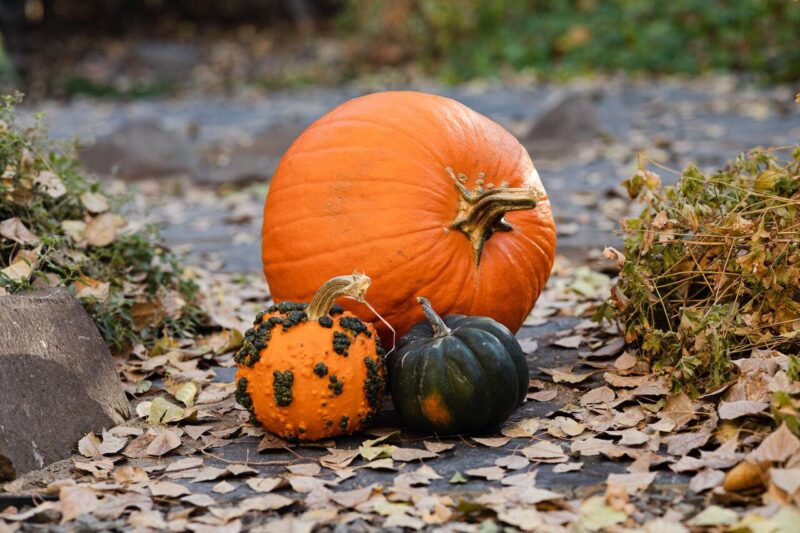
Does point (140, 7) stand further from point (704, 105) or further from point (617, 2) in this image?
point (704, 105)

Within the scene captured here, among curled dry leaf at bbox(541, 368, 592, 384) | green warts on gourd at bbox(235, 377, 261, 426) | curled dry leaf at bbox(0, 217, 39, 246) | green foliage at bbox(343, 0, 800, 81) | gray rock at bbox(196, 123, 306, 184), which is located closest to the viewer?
green warts on gourd at bbox(235, 377, 261, 426)

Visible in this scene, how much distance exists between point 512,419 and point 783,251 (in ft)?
3.40

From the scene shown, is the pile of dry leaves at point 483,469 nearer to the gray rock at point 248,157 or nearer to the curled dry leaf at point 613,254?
the curled dry leaf at point 613,254

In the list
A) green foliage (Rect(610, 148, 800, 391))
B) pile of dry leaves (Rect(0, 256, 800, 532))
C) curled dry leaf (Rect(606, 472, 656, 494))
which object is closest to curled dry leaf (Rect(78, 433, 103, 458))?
pile of dry leaves (Rect(0, 256, 800, 532))

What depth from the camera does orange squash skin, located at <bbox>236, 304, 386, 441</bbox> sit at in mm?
2777

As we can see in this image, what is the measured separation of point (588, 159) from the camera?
7.55 m

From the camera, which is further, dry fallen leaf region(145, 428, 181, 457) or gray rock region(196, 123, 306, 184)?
gray rock region(196, 123, 306, 184)

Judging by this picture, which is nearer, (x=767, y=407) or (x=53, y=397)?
(x=767, y=407)

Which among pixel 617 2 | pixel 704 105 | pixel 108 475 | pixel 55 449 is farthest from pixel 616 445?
pixel 617 2

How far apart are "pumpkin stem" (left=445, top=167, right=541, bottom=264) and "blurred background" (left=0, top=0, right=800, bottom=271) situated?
69.8 inches

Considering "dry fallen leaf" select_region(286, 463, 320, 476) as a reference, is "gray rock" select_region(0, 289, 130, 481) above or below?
above

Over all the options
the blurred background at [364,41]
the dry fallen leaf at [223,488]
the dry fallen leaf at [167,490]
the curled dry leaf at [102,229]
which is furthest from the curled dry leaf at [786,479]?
the blurred background at [364,41]

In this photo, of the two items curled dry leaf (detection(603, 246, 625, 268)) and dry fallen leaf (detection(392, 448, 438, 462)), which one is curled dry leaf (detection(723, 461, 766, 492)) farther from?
curled dry leaf (detection(603, 246, 625, 268))

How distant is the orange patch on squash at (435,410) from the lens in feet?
9.12
